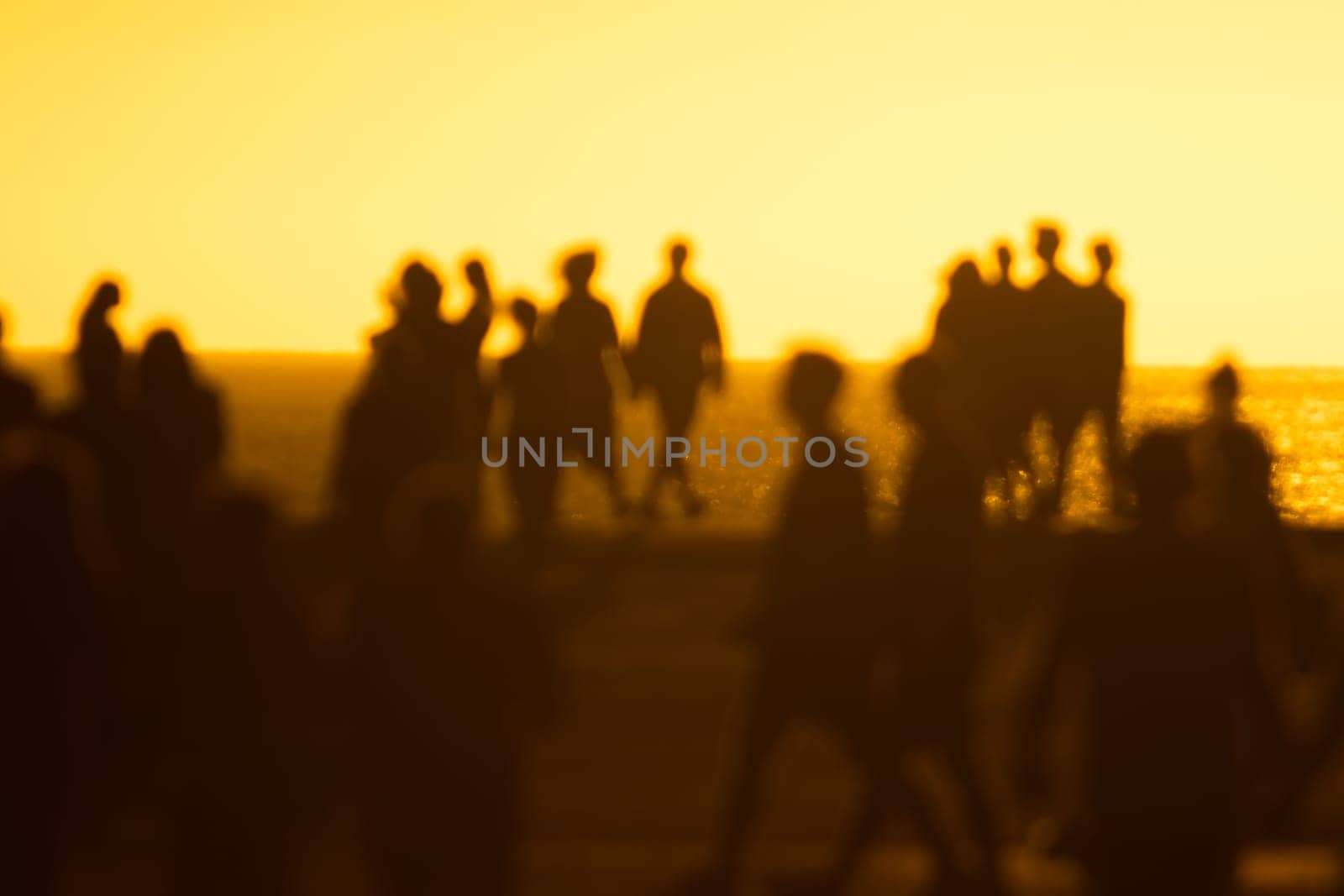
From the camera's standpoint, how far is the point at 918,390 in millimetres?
8102

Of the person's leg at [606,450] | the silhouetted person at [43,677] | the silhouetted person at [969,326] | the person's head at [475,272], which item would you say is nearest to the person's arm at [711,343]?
the person's leg at [606,450]

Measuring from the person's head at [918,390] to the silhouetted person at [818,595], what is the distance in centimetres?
25

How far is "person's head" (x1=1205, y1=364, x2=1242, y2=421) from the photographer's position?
33.7 ft

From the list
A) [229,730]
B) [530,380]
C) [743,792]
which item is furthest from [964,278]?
[229,730]

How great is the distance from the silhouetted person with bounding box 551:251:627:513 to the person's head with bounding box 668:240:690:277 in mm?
1032

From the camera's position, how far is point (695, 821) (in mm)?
9547

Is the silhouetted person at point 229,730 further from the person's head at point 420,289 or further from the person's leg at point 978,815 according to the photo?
the person's head at point 420,289

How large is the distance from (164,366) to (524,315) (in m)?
3.33

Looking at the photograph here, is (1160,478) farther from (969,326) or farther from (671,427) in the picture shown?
(671,427)

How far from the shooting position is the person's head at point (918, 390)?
809 cm

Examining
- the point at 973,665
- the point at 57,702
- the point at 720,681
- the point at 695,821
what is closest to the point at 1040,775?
the point at 973,665

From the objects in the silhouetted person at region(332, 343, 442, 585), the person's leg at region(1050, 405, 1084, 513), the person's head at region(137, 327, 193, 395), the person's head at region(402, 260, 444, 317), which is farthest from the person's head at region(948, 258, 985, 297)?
the person's head at region(137, 327, 193, 395)

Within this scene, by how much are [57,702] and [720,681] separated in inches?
217

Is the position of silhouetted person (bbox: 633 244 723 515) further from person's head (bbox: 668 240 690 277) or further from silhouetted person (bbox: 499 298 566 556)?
silhouetted person (bbox: 499 298 566 556)
